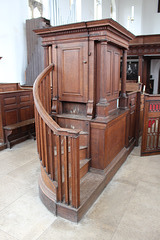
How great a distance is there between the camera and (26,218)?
2033 mm

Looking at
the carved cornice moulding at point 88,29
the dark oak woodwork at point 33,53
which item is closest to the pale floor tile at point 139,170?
the carved cornice moulding at point 88,29

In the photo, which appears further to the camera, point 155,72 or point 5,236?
point 155,72

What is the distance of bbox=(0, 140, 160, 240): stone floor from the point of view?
184 centimetres

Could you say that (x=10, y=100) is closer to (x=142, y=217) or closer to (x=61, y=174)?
(x=61, y=174)

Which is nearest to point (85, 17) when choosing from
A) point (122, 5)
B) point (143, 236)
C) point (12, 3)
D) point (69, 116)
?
point (12, 3)

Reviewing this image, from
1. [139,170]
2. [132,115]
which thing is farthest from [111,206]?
[132,115]

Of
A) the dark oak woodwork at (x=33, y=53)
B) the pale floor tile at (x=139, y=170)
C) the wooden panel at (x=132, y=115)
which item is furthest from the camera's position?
the dark oak woodwork at (x=33, y=53)

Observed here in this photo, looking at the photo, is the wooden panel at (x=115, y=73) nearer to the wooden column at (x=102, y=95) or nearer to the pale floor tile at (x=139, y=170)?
the wooden column at (x=102, y=95)

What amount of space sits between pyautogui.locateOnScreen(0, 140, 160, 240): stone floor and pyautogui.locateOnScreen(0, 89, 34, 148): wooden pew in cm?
92

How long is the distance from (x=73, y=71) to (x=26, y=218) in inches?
68.5

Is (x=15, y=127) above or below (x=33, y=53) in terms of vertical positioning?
below

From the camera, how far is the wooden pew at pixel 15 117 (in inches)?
155

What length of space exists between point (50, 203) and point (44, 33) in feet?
6.75

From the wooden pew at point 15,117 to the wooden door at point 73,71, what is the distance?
1.66 metres
